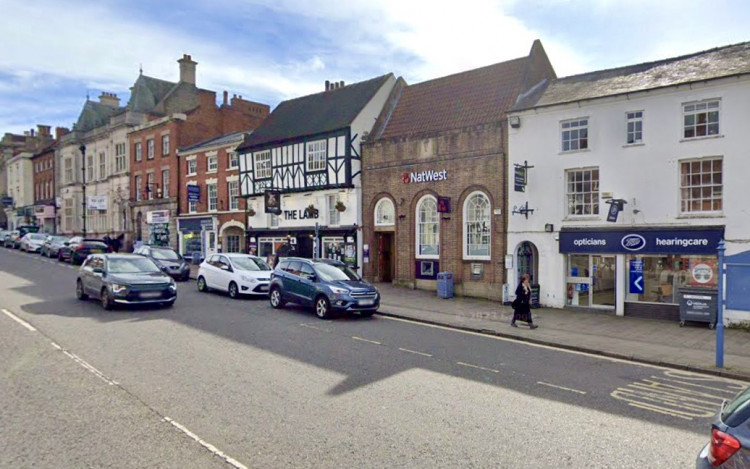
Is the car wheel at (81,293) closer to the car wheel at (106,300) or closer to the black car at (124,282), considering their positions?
the black car at (124,282)

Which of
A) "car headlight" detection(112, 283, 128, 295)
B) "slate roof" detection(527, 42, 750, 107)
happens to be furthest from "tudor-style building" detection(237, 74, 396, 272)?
"car headlight" detection(112, 283, 128, 295)

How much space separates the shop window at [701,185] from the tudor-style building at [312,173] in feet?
43.9

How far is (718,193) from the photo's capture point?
48.7 feet

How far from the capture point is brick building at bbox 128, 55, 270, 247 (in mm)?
36406

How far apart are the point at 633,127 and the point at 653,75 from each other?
2.14 m

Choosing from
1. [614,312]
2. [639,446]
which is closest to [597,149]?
[614,312]

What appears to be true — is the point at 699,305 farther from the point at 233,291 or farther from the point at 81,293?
the point at 81,293

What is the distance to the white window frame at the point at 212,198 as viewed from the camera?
108 ft

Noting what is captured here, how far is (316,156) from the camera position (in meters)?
26.0

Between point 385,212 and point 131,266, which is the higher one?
point 385,212

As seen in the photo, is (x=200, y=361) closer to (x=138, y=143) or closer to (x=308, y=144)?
(x=308, y=144)

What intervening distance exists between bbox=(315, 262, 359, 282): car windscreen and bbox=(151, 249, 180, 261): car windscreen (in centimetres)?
1111

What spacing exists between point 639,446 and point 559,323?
30.2ft

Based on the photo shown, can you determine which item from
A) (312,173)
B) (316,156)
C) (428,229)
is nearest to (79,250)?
(312,173)
